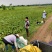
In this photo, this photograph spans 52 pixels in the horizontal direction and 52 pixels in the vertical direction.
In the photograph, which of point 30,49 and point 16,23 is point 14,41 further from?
point 16,23

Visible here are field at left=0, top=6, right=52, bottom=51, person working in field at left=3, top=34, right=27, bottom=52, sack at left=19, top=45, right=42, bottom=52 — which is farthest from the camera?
field at left=0, top=6, right=52, bottom=51

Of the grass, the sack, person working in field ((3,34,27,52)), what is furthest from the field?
the sack

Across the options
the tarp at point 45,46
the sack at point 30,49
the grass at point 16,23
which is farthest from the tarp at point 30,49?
the grass at point 16,23

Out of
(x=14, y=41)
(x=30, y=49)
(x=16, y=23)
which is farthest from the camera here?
(x=16, y=23)

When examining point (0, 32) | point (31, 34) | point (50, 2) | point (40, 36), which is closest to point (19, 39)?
point (40, 36)

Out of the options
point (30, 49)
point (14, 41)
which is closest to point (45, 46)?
point (30, 49)

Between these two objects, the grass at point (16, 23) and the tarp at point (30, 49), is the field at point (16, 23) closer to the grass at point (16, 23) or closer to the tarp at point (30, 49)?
the grass at point (16, 23)

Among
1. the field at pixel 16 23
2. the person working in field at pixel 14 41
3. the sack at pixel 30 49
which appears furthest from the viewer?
the field at pixel 16 23

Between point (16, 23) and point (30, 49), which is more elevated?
point (30, 49)

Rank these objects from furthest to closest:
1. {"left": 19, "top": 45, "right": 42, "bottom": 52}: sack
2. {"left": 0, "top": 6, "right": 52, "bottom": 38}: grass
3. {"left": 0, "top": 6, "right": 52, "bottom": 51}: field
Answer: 1. {"left": 0, "top": 6, "right": 52, "bottom": 38}: grass
2. {"left": 0, "top": 6, "right": 52, "bottom": 51}: field
3. {"left": 19, "top": 45, "right": 42, "bottom": 52}: sack

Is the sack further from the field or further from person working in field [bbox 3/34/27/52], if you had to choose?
the field

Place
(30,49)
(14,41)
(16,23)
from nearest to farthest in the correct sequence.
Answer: (30,49)
(14,41)
(16,23)

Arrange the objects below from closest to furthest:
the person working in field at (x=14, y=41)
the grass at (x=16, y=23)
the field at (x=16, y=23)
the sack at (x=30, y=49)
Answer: the sack at (x=30, y=49) → the person working in field at (x=14, y=41) → the field at (x=16, y=23) → the grass at (x=16, y=23)

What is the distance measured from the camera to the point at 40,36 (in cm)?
1417
